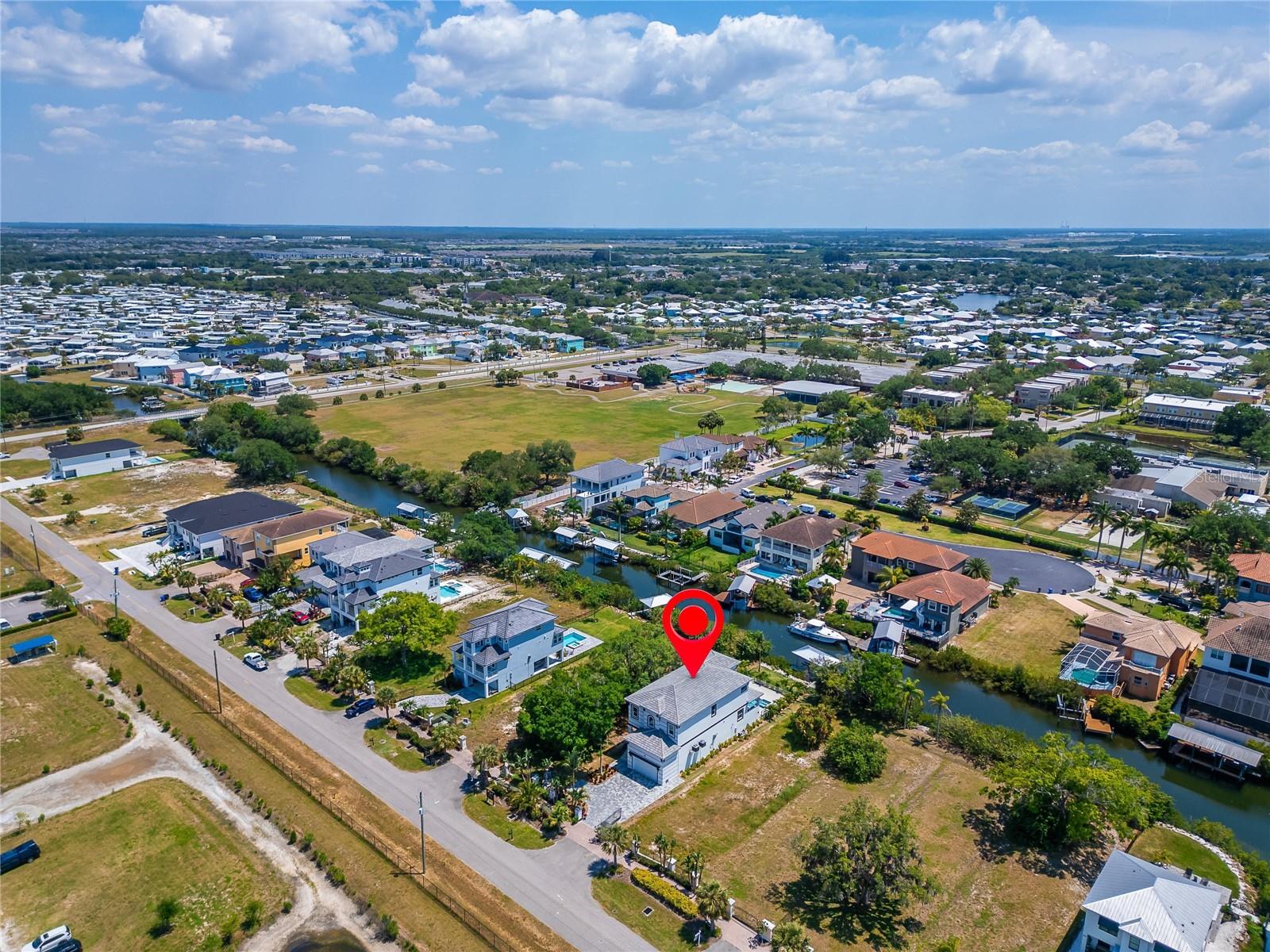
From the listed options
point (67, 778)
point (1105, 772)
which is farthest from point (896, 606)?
point (67, 778)

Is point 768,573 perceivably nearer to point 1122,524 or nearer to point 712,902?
point 1122,524

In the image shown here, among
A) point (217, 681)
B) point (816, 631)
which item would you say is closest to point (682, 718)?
point (816, 631)

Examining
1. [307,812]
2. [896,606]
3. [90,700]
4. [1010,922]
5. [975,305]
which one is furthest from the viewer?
[975,305]

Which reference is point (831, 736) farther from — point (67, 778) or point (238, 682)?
point (67, 778)

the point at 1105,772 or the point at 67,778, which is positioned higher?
the point at 1105,772

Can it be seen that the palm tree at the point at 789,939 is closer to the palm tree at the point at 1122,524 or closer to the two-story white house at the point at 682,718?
the two-story white house at the point at 682,718

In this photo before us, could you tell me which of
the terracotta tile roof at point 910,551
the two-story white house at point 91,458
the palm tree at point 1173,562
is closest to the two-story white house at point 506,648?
the terracotta tile roof at point 910,551
